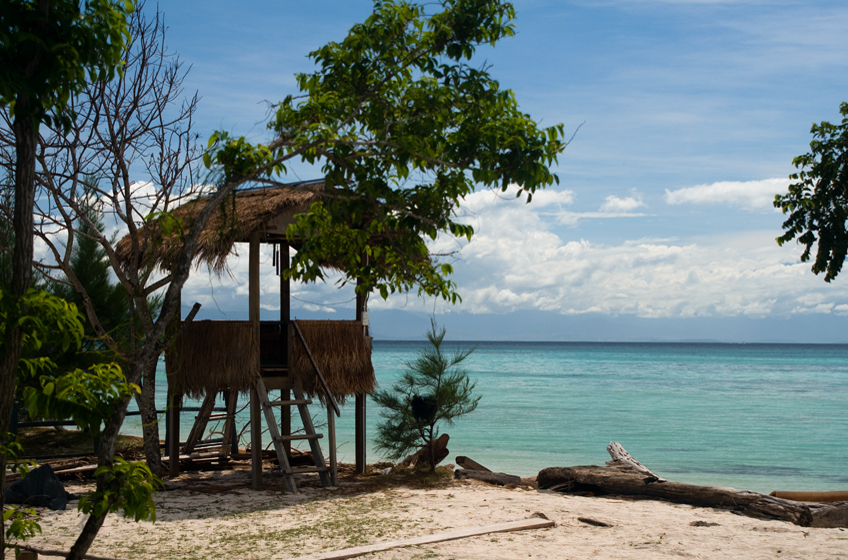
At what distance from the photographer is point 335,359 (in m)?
9.63

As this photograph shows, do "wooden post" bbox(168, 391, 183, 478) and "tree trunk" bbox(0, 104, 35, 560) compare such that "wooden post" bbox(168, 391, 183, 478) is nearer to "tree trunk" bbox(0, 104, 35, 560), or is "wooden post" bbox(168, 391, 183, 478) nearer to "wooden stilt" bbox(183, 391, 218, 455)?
"wooden stilt" bbox(183, 391, 218, 455)

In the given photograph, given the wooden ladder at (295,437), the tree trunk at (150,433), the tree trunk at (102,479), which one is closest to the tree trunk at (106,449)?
the tree trunk at (102,479)

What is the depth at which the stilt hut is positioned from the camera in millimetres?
8906

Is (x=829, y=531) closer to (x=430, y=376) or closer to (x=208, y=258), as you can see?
(x=430, y=376)

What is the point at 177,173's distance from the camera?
30.0 feet

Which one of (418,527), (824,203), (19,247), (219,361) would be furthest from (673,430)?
(19,247)

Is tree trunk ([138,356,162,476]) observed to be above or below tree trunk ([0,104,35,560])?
below

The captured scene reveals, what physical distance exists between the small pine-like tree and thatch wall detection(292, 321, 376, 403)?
1159 millimetres

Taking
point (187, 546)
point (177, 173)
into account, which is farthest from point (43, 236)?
point (187, 546)

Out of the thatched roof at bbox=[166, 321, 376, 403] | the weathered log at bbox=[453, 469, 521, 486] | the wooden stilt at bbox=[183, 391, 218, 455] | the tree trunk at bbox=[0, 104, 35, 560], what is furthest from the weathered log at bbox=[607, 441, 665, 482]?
the tree trunk at bbox=[0, 104, 35, 560]

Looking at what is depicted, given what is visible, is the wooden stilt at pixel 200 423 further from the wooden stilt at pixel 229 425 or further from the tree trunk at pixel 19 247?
the tree trunk at pixel 19 247

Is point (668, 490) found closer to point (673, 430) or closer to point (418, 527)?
point (418, 527)

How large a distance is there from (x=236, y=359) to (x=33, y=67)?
609 cm

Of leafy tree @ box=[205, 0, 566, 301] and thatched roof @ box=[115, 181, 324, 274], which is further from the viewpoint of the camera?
thatched roof @ box=[115, 181, 324, 274]
